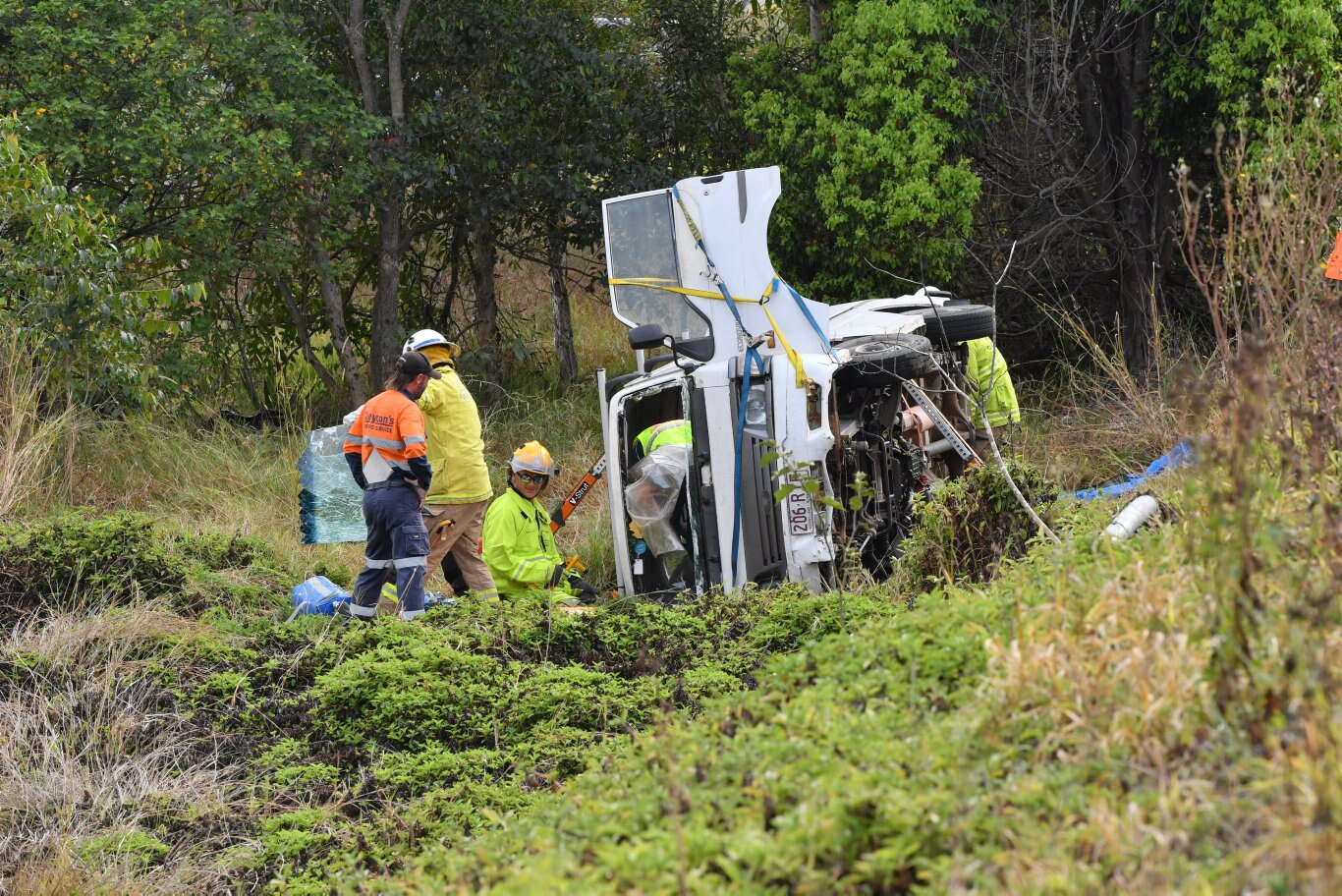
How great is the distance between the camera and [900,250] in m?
11.8

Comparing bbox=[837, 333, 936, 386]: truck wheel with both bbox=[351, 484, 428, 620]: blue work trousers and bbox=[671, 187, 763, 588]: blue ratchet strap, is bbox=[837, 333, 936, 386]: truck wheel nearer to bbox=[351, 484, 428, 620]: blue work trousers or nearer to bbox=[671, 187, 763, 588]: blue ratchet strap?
bbox=[671, 187, 763, 588]: blue ratchet strap

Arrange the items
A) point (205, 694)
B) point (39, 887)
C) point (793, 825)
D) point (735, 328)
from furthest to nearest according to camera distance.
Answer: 1. point (735, 328)
2. point (205, 694)
3. point (39, 887)
4. point (793, 825)

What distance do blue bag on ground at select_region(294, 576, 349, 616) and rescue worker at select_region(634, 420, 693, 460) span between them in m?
1.89

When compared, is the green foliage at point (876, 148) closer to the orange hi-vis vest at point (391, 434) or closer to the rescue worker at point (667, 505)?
the rescue worker at point (667, 505)

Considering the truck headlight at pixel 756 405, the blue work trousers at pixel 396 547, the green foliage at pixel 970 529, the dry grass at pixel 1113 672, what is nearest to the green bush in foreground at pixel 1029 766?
the dry grass at pixel 1113 672

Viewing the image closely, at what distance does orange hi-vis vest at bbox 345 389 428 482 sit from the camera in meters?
7.27

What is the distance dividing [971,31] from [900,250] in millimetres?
2390

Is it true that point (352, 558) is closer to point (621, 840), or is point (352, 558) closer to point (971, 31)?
point (621, 840)

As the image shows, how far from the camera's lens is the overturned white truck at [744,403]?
703 centimetres

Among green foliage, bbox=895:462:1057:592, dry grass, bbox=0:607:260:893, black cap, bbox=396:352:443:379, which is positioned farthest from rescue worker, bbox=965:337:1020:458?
dry grass, bbox=0:607:260:893

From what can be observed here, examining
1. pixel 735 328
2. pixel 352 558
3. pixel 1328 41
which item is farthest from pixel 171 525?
pixel 1328 41

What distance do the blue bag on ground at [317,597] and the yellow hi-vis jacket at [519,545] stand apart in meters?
0.89

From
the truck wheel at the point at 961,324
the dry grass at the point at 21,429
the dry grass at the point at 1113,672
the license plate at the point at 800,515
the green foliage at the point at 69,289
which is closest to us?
the dry grass at the point at 1113,672

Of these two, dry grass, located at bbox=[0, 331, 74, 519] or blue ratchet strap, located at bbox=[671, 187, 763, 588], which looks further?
dry grass, located at bbox=[0, 331, 74, 519]
